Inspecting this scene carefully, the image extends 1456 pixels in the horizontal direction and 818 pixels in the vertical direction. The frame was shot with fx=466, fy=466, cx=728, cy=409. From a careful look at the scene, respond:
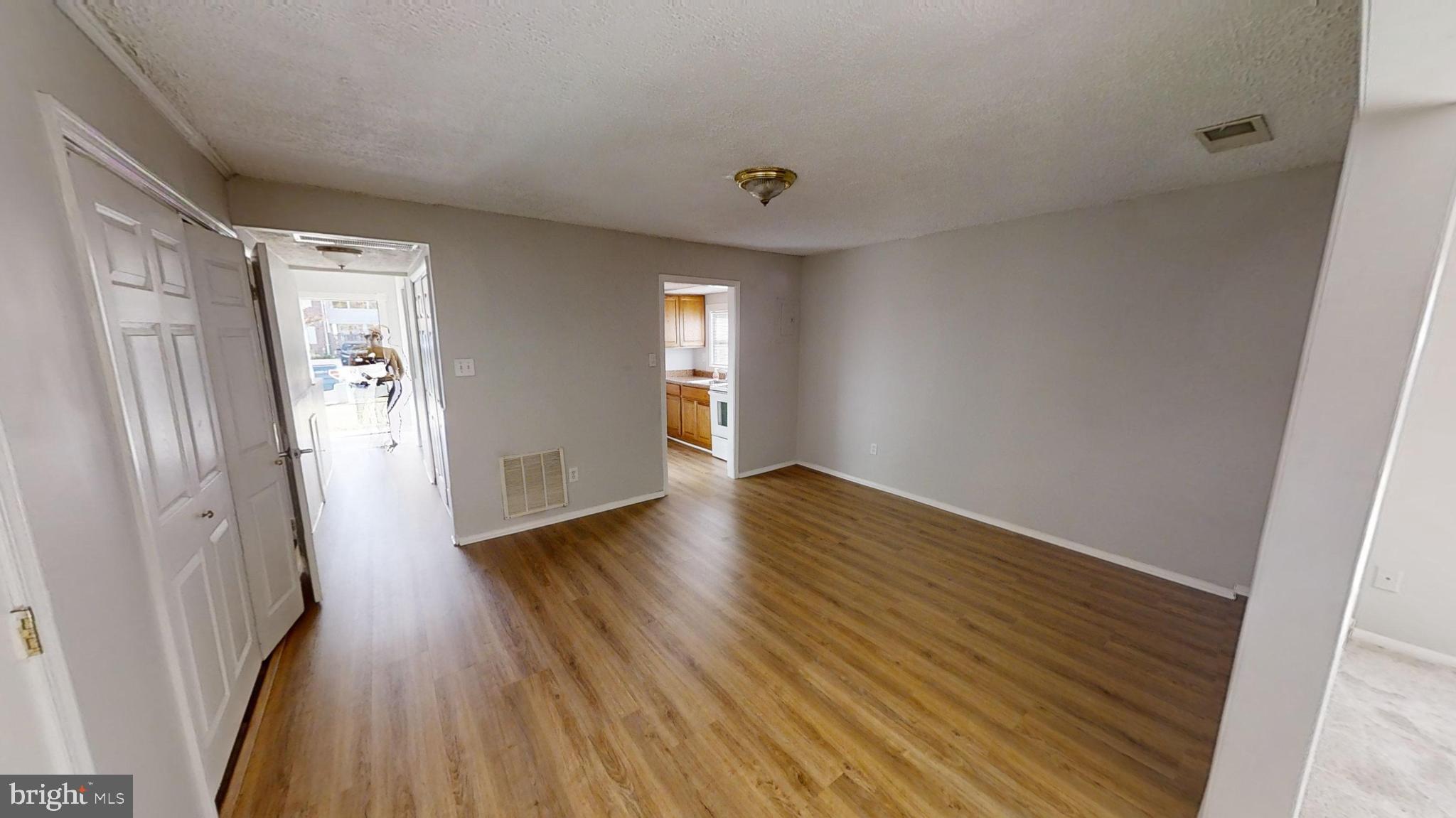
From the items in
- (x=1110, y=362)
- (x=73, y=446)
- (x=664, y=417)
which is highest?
(x=1110, y=362)

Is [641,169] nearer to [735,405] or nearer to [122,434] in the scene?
[122,434]

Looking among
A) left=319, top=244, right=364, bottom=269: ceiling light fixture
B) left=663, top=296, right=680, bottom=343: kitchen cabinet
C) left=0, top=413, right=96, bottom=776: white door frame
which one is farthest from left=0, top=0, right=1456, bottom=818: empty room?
left=663, top=296, right=680, bottom=343: kitchen cabinet

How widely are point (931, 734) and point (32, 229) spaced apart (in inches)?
114

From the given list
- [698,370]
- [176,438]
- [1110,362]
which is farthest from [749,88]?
[698,370]

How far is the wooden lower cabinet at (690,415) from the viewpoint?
239 inches

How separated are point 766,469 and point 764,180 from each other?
11.5 ft

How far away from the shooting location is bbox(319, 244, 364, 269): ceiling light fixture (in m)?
3.26

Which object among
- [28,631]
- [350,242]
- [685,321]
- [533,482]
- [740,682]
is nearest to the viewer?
[28,631]

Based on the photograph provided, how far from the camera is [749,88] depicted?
1587 mm

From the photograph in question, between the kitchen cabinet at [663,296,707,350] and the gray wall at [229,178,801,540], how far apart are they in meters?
2.10

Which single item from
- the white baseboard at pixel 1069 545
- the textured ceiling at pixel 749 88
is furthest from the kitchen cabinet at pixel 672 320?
the textured ceiling at pixel 749 88

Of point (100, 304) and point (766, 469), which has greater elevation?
point (100, 304)

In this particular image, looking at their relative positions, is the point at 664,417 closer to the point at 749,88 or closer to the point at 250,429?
the point at 250,429

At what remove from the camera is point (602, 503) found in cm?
409
